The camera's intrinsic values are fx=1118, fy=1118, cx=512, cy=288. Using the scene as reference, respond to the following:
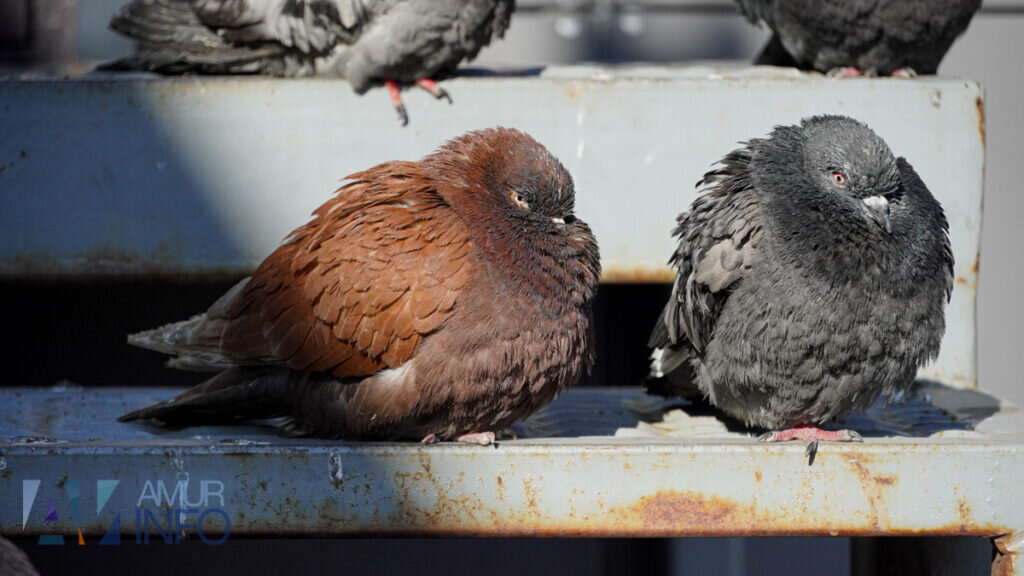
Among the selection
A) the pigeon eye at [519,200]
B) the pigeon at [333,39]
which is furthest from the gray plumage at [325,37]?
the pigeon eye at [519,200]

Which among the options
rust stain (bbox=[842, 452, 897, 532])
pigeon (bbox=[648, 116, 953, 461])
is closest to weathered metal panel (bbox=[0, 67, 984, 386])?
pigeon (bbox=[648, 116, 953, 461])

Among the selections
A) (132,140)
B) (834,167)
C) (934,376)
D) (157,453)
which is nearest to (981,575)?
(934,376)

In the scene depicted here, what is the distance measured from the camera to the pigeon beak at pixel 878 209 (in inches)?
123

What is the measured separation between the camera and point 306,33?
4324 mm

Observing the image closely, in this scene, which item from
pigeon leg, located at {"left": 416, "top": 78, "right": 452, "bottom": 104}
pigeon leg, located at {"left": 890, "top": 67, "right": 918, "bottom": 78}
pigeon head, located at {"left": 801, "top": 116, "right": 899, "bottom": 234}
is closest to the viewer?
pigeon head, located at {"left": 801, "top": 116, "right": 899, "bottom": 234}

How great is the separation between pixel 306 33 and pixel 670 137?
146 cm

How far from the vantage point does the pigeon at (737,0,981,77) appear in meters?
4.43

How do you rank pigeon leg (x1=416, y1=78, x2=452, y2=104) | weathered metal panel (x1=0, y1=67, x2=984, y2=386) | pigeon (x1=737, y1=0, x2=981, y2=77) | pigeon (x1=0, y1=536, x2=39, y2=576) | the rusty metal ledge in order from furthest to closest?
pigeon (x1=737, y1=0, x2=981, y2=77) < pigeon leg (x1=416, y1=78, x2=452, y2=104) < weathered metal panel (x1=0, y1=67, x2=984, y2=386) < the rusty metal ledge < pigeon (x1=0, y1=536, x2=39, y2=576)

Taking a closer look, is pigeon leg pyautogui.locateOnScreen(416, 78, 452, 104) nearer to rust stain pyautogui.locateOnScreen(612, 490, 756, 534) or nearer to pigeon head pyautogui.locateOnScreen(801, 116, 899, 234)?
pigeon head pyautogui.locateOnScreen(801, 116, 899, 234)

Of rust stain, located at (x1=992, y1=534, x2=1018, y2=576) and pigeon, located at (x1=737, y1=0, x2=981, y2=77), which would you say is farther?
pigeon, located at (x1=737, y1=0, x2=981, y2=77)

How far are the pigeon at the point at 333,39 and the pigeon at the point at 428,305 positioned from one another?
1.10 metres

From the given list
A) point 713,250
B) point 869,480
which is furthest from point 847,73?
point 869,480

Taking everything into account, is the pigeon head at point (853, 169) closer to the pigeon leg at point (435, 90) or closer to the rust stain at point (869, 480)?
the rust stain at point (869, 480)

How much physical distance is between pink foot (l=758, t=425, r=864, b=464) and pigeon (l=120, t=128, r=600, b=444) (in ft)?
2.00
